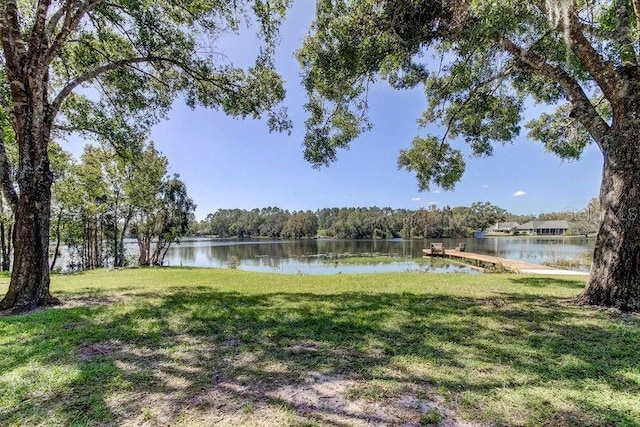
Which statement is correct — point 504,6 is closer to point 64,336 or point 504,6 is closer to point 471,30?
point 471,30

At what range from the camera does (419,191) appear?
985cm

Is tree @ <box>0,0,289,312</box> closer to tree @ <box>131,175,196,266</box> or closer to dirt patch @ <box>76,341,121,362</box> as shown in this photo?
dirt patch @ <box>76,341,121,362</box>

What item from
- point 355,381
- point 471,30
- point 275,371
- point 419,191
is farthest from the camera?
point 419,191

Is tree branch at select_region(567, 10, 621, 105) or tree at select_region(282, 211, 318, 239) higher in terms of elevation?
tree branch at select_region(567, 10, 621, 105)

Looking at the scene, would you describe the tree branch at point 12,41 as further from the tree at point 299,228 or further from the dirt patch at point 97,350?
the tree at point 299,228

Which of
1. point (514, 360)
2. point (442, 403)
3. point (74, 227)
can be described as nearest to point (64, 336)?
point (442, 403)

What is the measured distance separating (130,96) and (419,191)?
849cm

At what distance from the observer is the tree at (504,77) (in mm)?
4309

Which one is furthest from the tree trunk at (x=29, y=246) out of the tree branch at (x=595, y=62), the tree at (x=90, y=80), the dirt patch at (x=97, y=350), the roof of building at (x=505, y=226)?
the roof of building at (x=505, y=226)

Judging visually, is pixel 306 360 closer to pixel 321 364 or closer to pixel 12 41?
pixel 321 364

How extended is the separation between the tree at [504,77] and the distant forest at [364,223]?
53.5 m

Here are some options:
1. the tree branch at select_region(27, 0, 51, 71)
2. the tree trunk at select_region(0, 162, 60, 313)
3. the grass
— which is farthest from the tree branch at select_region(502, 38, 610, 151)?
the tree trunk at select_region(0, 162, 60, 313)

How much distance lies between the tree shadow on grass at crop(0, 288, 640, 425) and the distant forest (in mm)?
55265

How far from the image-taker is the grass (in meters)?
2.09
